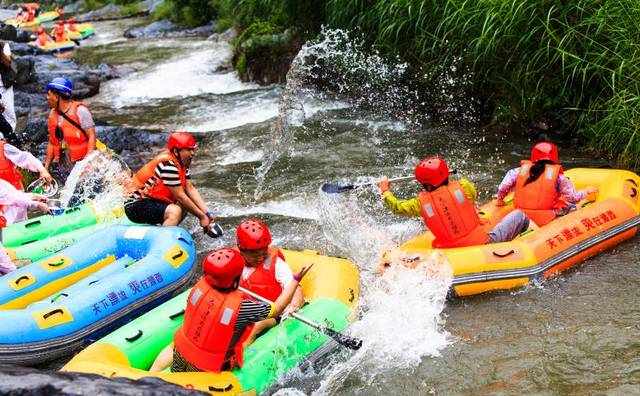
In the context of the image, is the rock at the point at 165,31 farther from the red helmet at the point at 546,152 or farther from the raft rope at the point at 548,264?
the raft rope at the point at 548,264

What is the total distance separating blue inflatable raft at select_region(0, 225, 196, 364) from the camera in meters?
5.01

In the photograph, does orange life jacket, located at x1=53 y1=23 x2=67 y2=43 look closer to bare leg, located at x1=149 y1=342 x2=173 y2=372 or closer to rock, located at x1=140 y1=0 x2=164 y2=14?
rock, located at x1=140 y1=0 x2=164 y2=14

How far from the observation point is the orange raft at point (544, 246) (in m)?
5.52

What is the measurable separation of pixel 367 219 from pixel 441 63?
128 inches

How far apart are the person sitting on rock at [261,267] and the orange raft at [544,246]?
1.12m

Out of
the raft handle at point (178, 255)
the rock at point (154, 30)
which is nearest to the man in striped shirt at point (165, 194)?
the raft handle at point (178, 255)

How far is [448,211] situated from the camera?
5535mm

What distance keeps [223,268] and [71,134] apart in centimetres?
376

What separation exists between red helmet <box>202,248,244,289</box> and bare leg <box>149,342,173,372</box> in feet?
2.48

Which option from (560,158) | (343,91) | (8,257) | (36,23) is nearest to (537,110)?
(560,158)

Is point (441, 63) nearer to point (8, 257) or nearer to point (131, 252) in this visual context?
point (131, 252)

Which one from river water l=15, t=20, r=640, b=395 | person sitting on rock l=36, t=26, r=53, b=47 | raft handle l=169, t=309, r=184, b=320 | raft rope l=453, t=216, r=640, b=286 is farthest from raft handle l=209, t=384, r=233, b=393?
person sitting on rock l=36, t=26, r=53, b=47

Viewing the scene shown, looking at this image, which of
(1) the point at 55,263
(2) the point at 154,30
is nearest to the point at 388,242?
(1) the point at 55,263

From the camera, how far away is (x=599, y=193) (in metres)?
6.38
